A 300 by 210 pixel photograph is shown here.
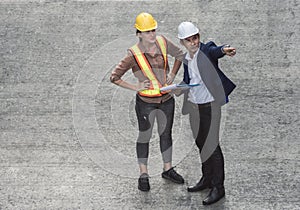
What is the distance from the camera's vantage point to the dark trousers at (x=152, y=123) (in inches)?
237

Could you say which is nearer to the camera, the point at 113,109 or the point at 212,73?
the point at 212,73

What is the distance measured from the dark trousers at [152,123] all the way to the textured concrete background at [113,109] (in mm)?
334

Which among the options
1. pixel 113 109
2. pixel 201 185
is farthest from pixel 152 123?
pixel 113 109

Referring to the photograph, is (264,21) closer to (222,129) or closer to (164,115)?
(222,129)

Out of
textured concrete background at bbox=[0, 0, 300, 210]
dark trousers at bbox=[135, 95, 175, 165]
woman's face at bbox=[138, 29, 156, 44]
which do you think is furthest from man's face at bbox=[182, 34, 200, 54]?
textured concrete background at bbox=[0, 0, 300, 210]

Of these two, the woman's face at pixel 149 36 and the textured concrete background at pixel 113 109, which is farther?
the textured concrete background at pixel 113 109

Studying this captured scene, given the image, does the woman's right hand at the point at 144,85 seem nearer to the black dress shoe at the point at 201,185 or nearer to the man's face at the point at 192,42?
the man's face at the point at 192,42

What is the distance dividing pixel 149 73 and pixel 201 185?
1.25 m

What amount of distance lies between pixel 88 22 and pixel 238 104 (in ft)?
8.79

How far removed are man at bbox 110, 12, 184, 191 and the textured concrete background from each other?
0.72 metres

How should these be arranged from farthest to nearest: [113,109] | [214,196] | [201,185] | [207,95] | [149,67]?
[113,109], [201,185], [214,196], [149,67], [207,95]

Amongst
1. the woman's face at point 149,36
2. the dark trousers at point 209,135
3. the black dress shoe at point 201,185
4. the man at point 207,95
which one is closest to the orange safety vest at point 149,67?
the woman's face at point 149,36

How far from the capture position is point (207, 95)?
5.72m

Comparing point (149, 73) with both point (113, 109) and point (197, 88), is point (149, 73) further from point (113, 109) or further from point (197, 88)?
point (113, 109)
